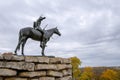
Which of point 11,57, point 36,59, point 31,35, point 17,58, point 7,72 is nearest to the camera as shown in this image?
point 7,72

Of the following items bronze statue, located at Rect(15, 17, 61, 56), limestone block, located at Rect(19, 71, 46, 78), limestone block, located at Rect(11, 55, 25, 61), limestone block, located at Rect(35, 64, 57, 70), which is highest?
bronze statue, located at Rect(15, 17, 61, 56)

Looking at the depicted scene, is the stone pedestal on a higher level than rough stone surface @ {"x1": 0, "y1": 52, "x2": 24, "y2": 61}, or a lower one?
lower

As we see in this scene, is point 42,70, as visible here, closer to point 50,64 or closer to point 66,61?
point 50,64

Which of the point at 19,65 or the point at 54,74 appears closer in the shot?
the point at 19,65

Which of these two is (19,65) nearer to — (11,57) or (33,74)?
(11,57)

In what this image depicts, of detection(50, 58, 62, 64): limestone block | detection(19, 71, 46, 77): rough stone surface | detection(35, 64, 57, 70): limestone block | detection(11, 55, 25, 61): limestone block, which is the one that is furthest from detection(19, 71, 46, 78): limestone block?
detection(50, 58, 62, 64): limestone block

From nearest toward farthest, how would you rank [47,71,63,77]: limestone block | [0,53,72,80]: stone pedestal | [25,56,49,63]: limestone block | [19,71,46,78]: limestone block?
[0,53,72,80]: stone pedestal
[19,71,46,78]: limestone block
[25,56,49,63]: limestone block
[47,71,63,77]: limestone block

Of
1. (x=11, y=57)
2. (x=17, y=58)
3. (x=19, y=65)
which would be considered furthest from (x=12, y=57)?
(x=19, y=65)

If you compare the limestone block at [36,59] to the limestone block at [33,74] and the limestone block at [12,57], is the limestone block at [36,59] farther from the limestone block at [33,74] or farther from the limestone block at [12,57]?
the limestone block at [33,74]

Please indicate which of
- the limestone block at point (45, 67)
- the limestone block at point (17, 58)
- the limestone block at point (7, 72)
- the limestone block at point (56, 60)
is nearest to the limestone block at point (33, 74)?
the limestone block at point (45, 67)

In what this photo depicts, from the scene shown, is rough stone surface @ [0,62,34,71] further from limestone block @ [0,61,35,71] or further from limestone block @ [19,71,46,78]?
limestone block @ [19,71,46,78]

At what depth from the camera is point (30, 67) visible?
28.9 ft

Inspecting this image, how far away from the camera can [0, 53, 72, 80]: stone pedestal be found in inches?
330

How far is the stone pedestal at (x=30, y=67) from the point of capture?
8.39 m
